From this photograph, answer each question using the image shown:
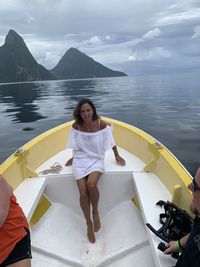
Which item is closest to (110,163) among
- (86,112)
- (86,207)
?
(86,112)

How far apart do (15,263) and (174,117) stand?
Result: 11415mm

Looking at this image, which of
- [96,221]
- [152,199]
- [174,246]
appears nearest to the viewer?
[174,246]

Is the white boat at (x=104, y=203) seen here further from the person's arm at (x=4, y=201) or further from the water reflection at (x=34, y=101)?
the water reflection at (x=34, y=101)

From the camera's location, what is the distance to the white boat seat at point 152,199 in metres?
2.14

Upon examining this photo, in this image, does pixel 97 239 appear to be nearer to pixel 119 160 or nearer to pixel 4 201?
pixel 119 160

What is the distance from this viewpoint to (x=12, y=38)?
453ft

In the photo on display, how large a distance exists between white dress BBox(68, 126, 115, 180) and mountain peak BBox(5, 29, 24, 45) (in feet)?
472

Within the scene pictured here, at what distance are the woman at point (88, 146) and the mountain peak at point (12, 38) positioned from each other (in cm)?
14384

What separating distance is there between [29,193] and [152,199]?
4.38 ft

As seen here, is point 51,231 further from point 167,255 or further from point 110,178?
point 167,255

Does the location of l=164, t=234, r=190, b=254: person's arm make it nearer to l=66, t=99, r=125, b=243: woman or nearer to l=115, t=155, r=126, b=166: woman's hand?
l=66, t=99, r=125, b=243: woman

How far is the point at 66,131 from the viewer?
524 cm

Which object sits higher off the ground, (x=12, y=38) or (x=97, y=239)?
(x=12, y=38)

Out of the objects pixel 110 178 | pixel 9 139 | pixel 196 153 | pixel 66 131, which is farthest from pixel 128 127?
pixel 9 139
